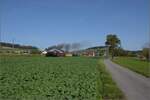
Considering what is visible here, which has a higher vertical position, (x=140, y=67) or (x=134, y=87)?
(x=140, y=67)

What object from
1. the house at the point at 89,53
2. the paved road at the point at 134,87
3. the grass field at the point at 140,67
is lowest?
the paved road at the point at 134,87

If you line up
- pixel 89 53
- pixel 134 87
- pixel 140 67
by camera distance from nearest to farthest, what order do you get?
pixel 134 87 < pixel 140 67 < pixel 89 53

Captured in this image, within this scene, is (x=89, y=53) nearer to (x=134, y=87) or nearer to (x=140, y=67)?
(x=140, y=67)

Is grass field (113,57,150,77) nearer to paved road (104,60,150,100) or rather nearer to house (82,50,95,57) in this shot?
paved road (104,60,150,100)

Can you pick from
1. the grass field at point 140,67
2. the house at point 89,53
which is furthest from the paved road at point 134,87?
the house at point 89,53

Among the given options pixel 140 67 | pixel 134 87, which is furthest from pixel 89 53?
pixel 134 87

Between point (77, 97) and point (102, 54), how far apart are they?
90913mm

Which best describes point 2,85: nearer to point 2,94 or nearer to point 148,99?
point 2,94

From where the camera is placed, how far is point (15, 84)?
1141cm

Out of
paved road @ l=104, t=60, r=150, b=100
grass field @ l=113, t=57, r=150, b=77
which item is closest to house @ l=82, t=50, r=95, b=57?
grass field @ l=113, t=57, r=150, b=77

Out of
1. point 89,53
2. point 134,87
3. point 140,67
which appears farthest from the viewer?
point 89,53

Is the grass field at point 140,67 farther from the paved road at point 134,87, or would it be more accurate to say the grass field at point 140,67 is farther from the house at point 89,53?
the house at point 89,53

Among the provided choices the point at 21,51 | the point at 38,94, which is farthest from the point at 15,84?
the point at 21,51

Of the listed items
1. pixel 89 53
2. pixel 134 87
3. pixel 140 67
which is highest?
pixel 89 53
